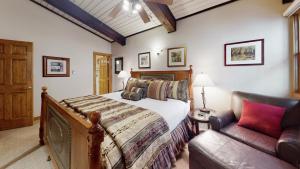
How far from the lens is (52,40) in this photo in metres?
4.03

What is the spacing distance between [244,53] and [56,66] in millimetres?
4555

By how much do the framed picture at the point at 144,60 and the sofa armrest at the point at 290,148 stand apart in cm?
326

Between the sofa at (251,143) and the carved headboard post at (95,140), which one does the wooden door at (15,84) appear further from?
the sofa at (251,143)

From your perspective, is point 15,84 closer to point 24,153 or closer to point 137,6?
point 24,153

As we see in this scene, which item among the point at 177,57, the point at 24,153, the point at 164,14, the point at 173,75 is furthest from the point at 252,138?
the point at 24,153

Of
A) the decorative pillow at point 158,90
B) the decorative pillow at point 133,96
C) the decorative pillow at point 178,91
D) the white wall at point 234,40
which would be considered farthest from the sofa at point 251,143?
the decorative pillow at point 133,96

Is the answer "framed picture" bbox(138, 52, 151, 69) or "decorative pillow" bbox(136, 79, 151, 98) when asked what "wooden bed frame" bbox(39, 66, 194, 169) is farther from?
"framed picture" bbox(138, 52, 151, 69)

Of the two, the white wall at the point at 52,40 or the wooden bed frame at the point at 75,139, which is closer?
the wooden bed frame at the point at 75,139

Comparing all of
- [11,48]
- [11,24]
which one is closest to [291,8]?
[11,48]

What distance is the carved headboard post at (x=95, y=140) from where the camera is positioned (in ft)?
3.07

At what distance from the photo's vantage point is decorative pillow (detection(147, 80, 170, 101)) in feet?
9.29

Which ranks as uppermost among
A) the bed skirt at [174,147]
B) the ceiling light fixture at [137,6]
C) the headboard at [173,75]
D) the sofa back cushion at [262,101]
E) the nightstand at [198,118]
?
the ceiling light fixture at [137,6]

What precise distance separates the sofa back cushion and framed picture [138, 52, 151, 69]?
2.40 metres

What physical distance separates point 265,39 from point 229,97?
109cm
